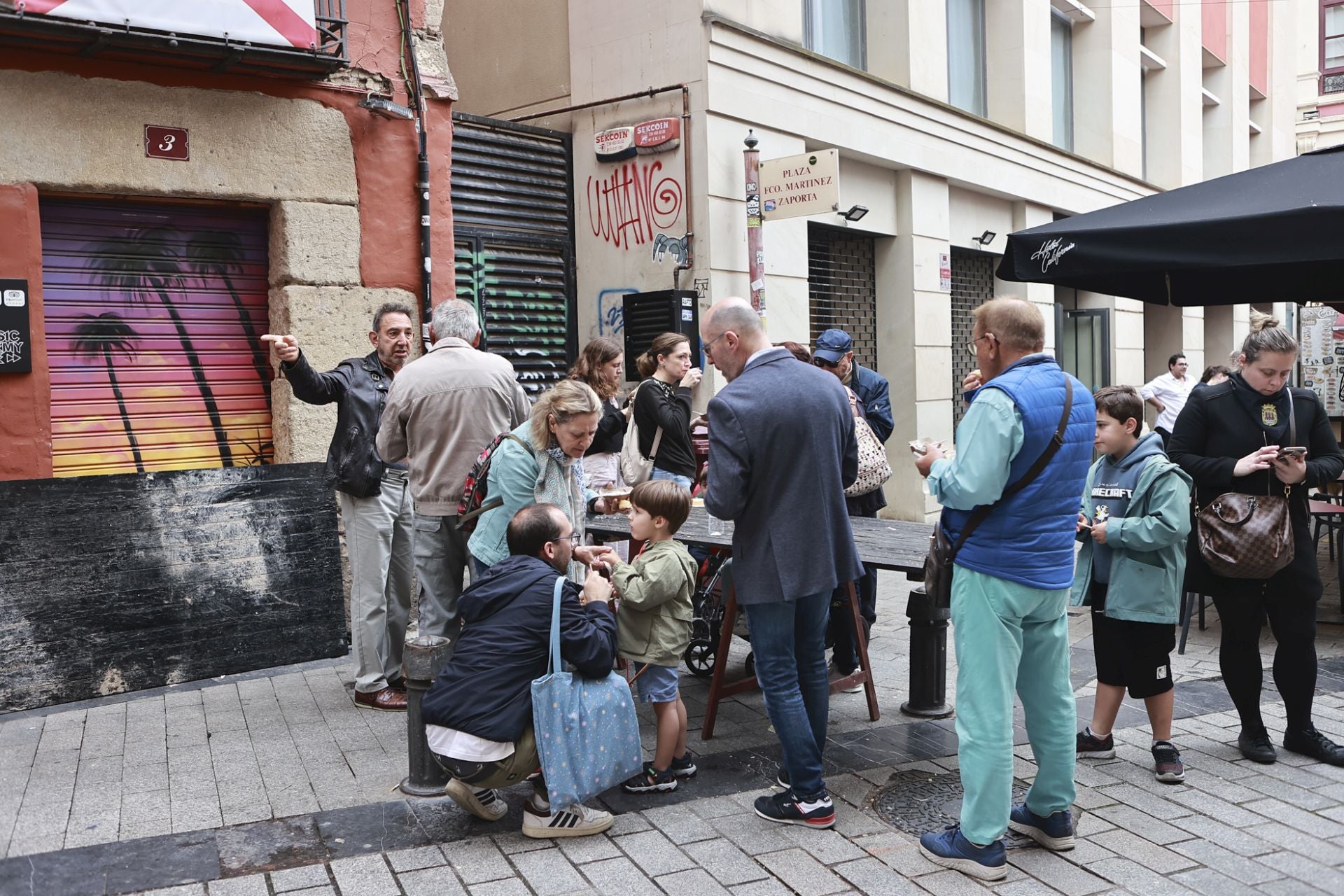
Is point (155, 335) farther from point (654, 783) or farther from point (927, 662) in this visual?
point (927, 662)

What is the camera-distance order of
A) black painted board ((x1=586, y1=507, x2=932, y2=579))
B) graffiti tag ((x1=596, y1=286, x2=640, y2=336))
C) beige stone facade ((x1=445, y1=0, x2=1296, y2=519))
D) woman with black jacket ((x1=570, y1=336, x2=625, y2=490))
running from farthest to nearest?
graffiti tag ((x1=596, y1=286, x2=640, y2=336)), beige stone facade ((x1=445, y1=0, x2=1296, y2=519)), woman with black jacket ((x1=570, y1=336, x2=625, y2=490)), black painted board ((x1=586, y1=507, x2=932, y2=579))

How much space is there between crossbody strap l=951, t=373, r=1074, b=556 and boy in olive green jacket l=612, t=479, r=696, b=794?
1125mm

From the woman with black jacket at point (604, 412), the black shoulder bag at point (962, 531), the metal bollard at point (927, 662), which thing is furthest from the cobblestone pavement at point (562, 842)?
the woman with black jacket at point (604, 412)

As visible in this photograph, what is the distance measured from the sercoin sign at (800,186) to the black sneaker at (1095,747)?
5.10 m

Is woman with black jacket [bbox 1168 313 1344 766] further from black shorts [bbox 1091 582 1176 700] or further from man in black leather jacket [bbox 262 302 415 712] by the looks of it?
man in black leather jacket [bbox 262 302 415 712]

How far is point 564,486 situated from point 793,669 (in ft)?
3.98

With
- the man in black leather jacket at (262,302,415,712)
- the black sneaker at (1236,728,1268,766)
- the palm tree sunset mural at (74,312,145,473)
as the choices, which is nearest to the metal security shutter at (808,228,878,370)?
the man in black leather jacket at (262,302,415,712)

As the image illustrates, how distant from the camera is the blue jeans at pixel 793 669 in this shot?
156 inches

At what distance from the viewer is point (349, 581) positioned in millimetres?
7086

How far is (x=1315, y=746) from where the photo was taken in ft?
15.2

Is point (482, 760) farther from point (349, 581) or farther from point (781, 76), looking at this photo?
point (781, 76)

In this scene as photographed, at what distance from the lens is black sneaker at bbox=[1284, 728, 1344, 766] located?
14.9ft

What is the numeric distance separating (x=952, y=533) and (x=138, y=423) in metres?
5.27

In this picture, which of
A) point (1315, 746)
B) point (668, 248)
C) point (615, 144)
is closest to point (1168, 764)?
point (1315, 746)
